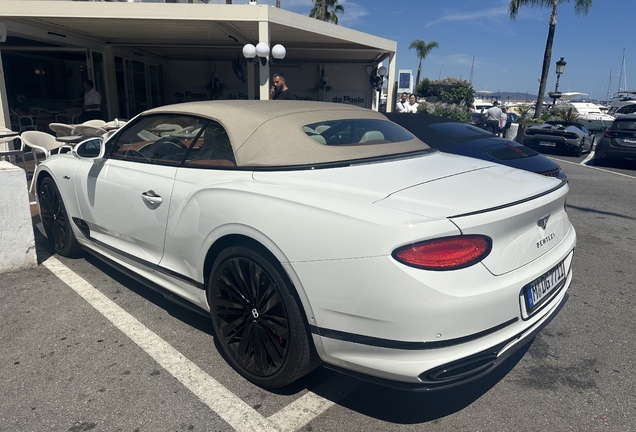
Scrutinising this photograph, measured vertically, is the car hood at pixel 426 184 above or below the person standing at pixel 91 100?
below

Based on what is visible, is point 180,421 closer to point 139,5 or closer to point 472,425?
point 472,425

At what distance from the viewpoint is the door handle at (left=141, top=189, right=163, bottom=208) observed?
3.01 metres

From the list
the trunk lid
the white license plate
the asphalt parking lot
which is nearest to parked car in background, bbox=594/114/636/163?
the asphalt parking lot

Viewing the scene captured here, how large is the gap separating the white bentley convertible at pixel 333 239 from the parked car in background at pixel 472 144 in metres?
2.10

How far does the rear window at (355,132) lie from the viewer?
300 cm

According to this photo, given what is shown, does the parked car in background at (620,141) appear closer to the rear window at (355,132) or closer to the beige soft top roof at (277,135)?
the rear window at (355,132)

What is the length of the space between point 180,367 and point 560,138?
15.0 m

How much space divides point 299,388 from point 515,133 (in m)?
19.2

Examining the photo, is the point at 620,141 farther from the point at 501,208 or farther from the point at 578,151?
the point at 501,208

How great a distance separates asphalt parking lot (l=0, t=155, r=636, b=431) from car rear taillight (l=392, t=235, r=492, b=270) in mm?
866

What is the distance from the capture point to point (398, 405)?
244 cm

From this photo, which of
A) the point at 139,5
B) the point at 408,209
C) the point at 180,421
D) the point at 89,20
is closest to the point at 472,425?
the point at 408,209

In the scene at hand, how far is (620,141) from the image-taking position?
1216cm

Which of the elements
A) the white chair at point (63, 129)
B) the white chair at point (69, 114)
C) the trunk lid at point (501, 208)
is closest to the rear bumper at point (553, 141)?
the white chair at point (63, 129)
